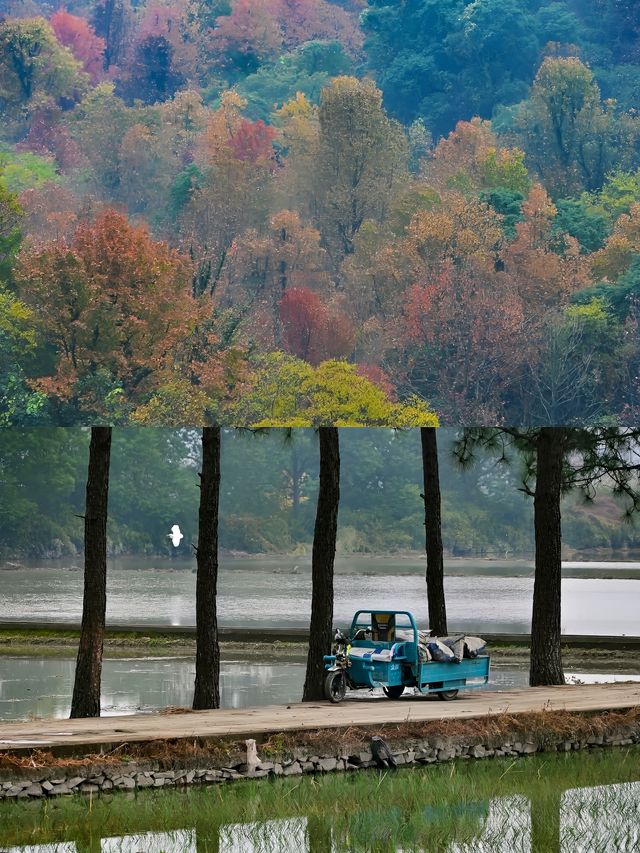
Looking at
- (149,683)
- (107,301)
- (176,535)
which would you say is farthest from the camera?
(176,535)

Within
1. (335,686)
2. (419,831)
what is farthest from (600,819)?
(335,686)

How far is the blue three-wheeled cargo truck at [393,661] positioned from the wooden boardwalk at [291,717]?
5.0 inches

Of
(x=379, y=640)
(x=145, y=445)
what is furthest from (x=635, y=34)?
(x=145, y=445)

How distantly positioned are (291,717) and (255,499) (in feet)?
136

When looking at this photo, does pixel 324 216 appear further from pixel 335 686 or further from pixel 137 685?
pixel 137 685

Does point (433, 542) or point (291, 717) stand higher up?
point (433, 542)

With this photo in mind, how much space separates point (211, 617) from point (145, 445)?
40346mm

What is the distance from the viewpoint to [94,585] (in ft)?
52.2

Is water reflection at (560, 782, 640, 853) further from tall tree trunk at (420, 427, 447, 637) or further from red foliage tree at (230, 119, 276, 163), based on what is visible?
tall tree trunk at (420, 427, 447, 637)

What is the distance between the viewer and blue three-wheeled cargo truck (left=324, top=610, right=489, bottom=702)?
13.6 metres

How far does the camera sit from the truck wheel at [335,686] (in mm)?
13656

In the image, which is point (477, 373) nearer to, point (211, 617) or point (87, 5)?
point (87, 5)

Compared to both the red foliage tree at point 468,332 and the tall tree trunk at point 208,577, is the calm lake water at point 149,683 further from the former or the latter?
the red foliage tree at point 468,332

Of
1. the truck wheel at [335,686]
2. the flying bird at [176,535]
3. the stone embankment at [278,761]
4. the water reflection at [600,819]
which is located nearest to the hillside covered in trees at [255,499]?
the flying bird at [176,535]
